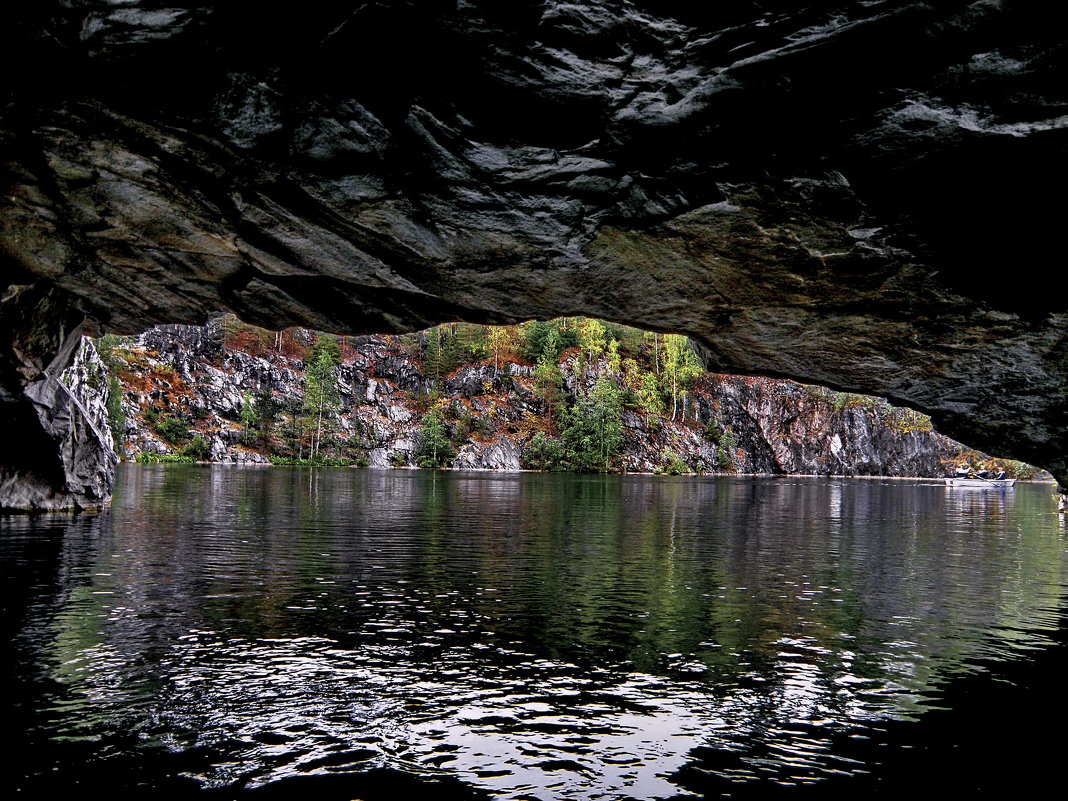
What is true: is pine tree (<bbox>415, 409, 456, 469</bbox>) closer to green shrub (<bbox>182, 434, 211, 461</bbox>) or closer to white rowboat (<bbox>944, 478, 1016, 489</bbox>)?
green shrub (<bbox>182, 434, 211, 461</bbox>)

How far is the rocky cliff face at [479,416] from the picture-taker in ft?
422

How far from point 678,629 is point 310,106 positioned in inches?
525

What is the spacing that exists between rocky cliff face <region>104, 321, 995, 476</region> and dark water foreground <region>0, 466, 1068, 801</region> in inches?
4169

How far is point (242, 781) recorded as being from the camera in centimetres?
891

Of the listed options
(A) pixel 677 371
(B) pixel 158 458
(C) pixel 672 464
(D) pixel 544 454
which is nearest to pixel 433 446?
(D) pixel 544 454

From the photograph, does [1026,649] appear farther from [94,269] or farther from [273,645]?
[94,269]

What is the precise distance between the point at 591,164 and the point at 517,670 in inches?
374

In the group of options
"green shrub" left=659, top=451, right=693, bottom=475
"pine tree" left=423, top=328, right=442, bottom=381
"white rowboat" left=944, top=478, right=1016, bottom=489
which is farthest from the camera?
→ "pine tree" left=423, top=328, right=442, bottom=381

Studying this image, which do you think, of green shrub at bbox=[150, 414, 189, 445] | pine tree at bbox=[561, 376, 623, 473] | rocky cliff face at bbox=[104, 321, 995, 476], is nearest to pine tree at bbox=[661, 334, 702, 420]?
rocky cliff face at bbox=[104, 321, 995, 476]

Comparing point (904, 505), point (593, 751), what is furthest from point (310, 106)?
point (904, 505)

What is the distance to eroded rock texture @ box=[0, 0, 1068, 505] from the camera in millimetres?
10789

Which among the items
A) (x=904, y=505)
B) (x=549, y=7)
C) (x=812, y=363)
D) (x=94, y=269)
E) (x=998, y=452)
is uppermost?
(x=549, y=7)

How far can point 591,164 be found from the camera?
1354 cm

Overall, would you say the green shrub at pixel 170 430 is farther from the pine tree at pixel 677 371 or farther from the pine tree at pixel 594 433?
the pine tree at pixel 677 371
